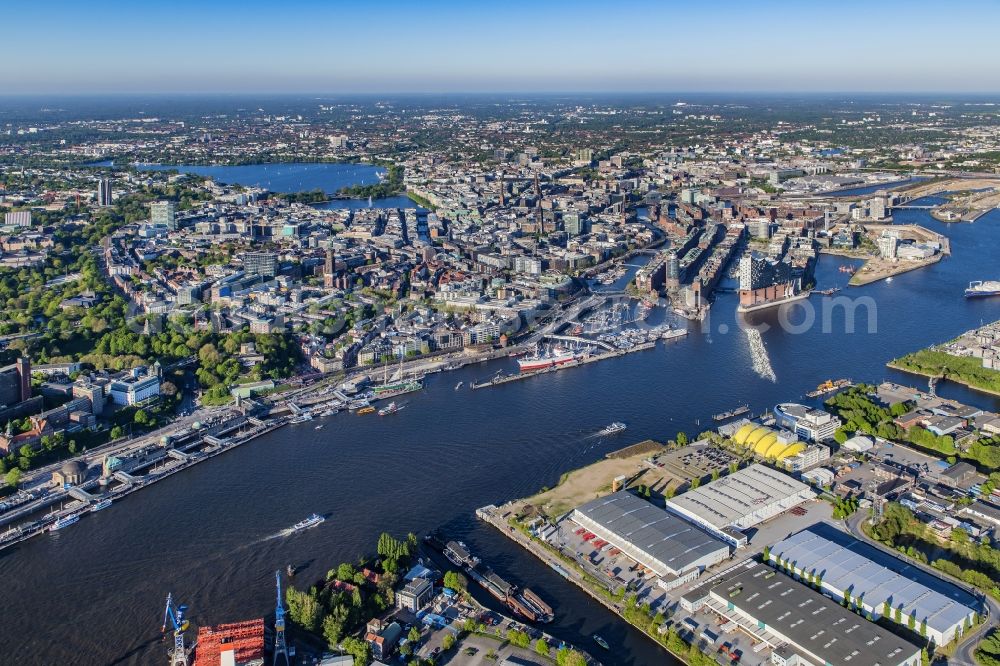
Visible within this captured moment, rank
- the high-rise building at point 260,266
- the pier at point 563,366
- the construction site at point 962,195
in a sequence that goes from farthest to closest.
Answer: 1. the construction site at point 962,195
2. the high-rise building at point 260,266
3. the pier at point 563,366

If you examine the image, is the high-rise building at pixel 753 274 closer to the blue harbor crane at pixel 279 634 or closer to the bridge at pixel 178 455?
the bridge at pixel 178 455

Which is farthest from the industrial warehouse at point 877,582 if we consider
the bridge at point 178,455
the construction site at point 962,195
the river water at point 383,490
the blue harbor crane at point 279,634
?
the construction site at point 962,195

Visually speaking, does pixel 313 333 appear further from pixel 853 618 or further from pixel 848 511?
pixel 853 618

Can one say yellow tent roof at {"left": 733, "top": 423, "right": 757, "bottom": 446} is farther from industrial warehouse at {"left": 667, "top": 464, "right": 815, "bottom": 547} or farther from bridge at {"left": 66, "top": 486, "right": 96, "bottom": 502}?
bridge at {"left": 66, "top": 486, "right": 96, "bottom": 502}

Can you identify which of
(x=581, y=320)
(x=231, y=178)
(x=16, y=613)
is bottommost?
(x=16, y=613)

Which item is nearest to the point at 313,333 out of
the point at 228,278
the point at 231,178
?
the point at 228,278

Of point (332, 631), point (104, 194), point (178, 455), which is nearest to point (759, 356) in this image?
point (178, 455)
